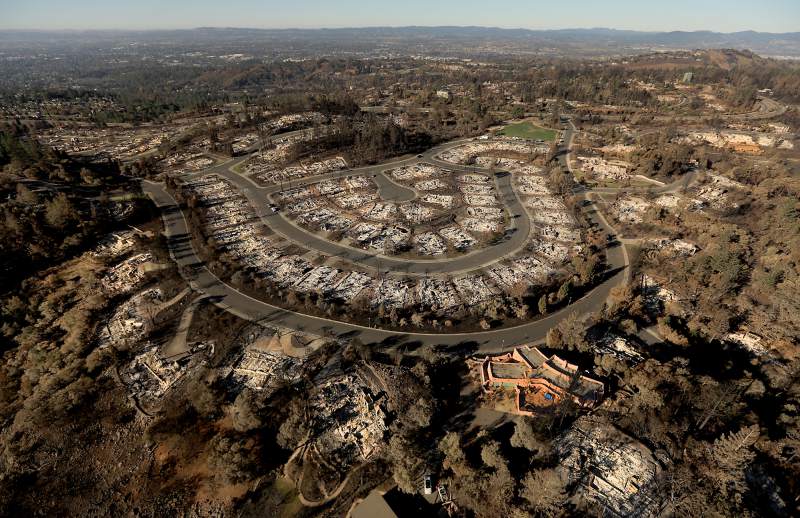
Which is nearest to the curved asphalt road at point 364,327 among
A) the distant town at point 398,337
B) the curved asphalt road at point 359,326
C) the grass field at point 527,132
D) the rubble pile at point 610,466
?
the curved asphalt road at point 359,326

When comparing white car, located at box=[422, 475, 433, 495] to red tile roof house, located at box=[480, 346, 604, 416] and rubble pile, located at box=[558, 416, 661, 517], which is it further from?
rubble pile, located at box=[558, 416, 661, 517]

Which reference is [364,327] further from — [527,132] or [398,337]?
[527,132]

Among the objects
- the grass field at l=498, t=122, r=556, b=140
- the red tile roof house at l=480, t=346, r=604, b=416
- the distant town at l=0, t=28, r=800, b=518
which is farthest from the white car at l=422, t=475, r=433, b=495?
the grass field at l=498, t=122, r=556, b=140

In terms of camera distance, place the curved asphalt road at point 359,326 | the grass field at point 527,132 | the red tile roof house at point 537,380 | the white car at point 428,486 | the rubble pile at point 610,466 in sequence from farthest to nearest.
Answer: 1. the grass field at point 527,132
2. the curved asphalt road at point 359,326
3. the red tile roof house at point 537,380
4. the white car at point 428,486
5. the rubble pile at point 610,466

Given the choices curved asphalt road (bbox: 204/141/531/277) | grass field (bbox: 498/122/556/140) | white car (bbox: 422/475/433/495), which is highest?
grass field (bbox: 498/122/556/140)

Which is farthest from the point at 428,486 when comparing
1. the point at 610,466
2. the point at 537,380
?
the point at 610,466

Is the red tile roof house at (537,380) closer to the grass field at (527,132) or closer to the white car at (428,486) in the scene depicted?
the white car at (428,486)
